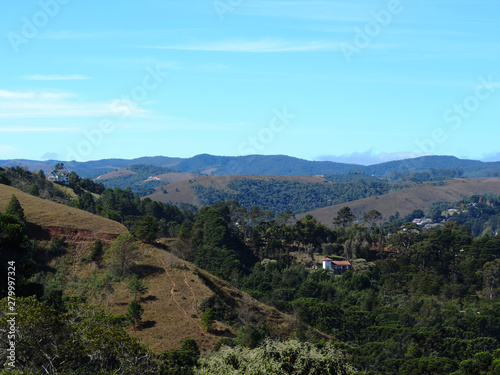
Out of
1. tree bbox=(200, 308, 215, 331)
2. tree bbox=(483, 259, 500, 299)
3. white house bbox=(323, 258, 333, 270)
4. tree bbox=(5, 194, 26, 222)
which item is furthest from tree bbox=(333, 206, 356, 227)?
tree bbox=(5, 194, 26, 222)

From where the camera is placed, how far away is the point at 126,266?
5103 cm

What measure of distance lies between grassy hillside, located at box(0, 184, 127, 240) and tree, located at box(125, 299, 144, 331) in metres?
15.1

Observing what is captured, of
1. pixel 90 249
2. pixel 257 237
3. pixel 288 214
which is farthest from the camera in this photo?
pixel 288 214

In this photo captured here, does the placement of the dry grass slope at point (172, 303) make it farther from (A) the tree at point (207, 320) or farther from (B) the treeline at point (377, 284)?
(B) the treeline at point (377, 284)

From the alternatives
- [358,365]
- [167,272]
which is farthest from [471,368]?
[167,272]

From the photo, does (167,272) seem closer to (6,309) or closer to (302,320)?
(302,320)

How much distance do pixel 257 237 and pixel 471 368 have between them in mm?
53759

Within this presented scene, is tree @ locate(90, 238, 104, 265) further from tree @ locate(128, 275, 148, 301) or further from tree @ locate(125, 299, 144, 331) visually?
tree @ locate(125, 299, 144, 331)

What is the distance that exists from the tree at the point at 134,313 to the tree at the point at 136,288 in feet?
12.4

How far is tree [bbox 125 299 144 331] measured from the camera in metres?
42.8

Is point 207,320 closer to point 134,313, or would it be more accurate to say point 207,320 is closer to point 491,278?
point 134,313

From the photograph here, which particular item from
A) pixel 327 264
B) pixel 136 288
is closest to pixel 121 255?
pixel 136 288

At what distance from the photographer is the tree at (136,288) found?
4700 cm

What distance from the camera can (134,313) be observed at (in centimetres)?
4275
